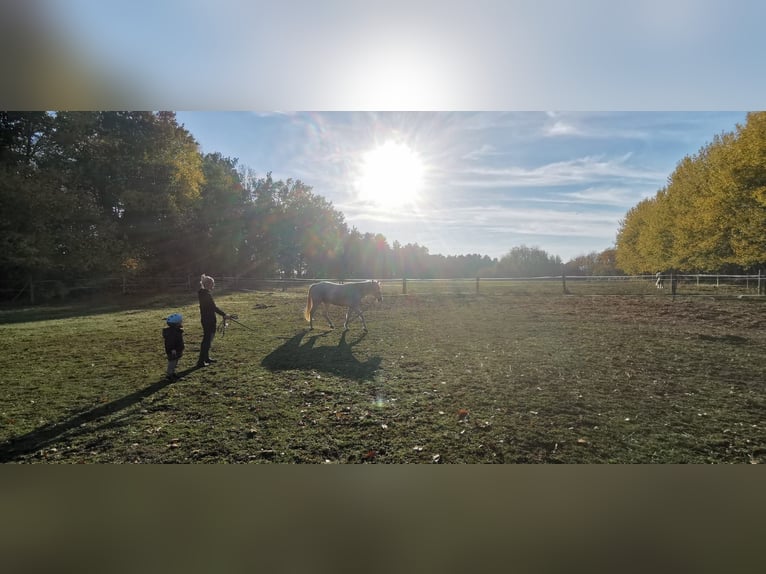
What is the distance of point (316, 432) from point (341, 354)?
7.40 ft

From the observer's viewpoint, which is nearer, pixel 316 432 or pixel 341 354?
pixel 316 432

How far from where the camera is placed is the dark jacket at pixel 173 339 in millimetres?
3594

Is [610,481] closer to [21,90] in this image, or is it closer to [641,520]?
[641,520]

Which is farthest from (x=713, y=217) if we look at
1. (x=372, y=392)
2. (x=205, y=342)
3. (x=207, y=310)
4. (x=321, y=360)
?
(x=205, y=342)

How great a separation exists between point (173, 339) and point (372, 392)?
7.13 ft

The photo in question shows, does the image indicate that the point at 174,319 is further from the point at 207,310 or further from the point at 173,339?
the point at 207,310

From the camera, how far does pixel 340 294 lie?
21.9 feet

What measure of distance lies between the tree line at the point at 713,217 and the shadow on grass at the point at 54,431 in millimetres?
6464

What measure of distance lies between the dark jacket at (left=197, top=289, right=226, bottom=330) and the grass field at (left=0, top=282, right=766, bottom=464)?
161 millimetres

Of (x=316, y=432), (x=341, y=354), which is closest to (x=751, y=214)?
(x=341, y=354)

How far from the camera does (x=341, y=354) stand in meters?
5.04

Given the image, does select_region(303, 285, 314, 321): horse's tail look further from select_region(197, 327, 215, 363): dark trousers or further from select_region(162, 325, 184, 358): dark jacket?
select_region(162, 325, 184, 358): dark jacket

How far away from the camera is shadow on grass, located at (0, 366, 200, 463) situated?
8.70 feet

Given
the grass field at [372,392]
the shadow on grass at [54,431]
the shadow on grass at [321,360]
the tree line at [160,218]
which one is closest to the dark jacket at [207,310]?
the grass field at [372,392]
